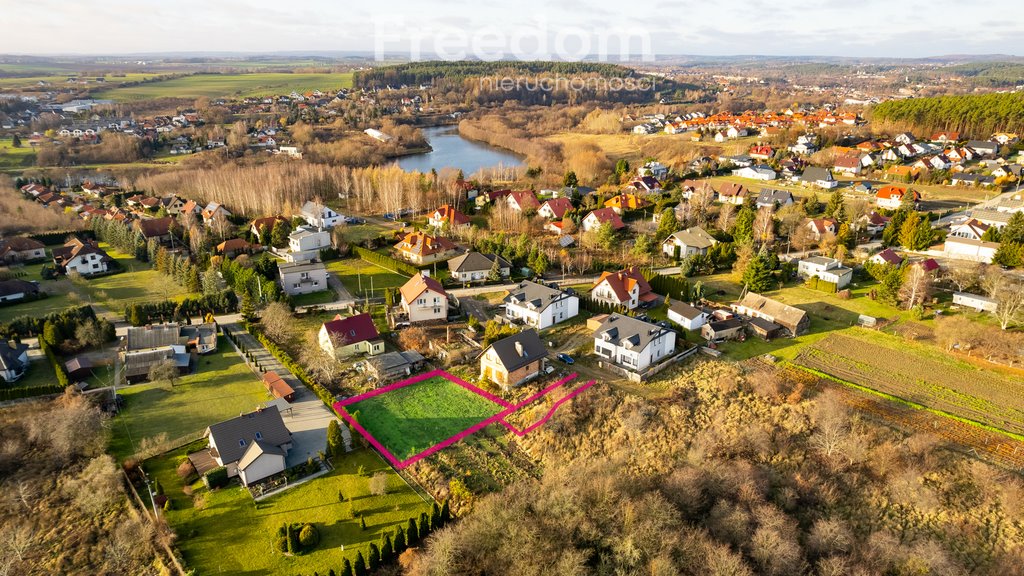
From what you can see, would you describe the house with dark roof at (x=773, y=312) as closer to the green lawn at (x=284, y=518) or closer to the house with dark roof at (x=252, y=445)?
the green lawn at (x=284, y=518)

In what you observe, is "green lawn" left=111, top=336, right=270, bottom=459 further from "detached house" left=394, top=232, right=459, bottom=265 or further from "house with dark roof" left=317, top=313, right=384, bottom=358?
"detached house" left=394, top=232, right=459, bottom=265

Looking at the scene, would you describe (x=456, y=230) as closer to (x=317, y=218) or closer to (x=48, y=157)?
(x=317, y=218)

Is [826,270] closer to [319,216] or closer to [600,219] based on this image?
[600,219]

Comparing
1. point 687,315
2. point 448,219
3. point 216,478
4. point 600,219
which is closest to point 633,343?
point 687,315

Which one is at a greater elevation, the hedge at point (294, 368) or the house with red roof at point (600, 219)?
the house with red roof at point (600, 219)

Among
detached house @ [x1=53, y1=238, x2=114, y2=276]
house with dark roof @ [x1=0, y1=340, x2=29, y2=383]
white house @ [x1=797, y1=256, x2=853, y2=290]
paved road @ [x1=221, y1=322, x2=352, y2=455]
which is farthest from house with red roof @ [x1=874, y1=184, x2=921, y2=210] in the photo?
detached house @ [x1=53, y1=238, x2=114, y2=276]

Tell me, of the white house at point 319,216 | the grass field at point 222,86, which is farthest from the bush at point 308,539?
the grass field at point 222,86
